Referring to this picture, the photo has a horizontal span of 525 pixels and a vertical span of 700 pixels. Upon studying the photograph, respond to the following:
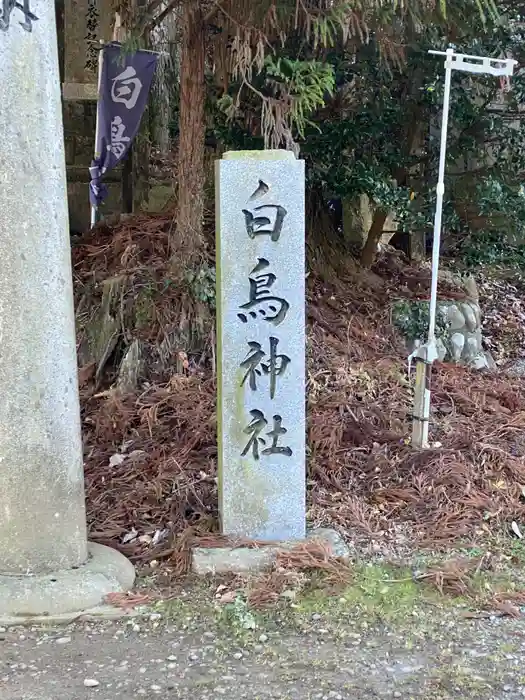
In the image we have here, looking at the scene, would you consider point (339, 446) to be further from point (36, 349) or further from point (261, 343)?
point (36, 349)

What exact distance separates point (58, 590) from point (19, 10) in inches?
111

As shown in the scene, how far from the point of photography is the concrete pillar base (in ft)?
11.7

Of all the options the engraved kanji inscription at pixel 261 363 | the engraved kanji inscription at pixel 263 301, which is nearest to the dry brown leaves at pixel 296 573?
the engraved kanji inscription at pixel 261 363

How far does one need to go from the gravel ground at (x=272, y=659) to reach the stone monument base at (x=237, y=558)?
14.5 inches

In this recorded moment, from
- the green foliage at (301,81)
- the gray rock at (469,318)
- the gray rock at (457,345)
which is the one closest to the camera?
the green foliage at (301,81)

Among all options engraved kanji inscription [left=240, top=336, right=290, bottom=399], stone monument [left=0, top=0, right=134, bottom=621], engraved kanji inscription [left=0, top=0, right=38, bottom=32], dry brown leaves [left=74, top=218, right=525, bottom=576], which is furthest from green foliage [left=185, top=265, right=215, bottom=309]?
engraved kanji inscription [left=0, top=0, right=38, bottom=32]

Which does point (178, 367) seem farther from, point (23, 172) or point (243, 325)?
point (23, 172)

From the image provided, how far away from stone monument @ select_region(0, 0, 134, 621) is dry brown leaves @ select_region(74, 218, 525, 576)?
0.71 metres

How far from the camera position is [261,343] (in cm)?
399

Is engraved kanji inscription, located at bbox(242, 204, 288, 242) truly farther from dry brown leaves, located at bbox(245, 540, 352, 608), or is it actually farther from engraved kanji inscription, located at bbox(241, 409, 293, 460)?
dry brown leaves, located at bbox(245, 540, 352, 608)

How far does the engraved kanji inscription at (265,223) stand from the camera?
386 centimetres

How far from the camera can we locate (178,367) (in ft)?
20.6

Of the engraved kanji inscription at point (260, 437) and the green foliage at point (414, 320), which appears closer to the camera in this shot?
the engraved kanji inscription at point (260, 437)

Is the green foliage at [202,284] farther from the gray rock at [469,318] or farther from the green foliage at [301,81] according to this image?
the gray rock at [469,318]
